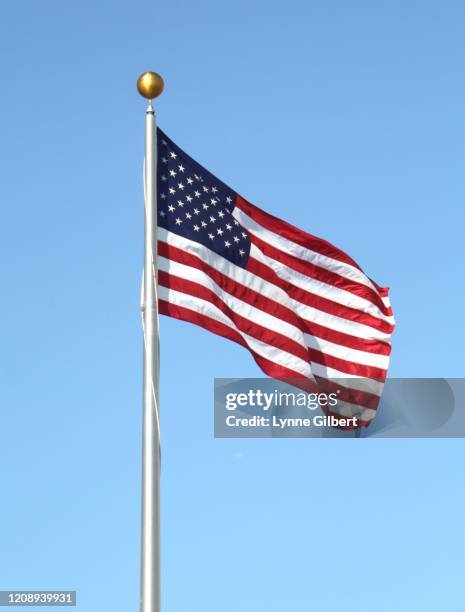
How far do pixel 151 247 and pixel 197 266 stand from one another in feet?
6.53

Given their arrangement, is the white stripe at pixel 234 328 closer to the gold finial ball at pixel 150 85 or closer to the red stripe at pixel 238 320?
the red stripe at pixel 238 320

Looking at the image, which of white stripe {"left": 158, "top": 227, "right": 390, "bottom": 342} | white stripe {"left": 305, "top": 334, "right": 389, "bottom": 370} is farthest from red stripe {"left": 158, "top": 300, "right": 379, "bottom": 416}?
white stripe {"left": 158, "top": 227, "right": 390, "bottom": 342}

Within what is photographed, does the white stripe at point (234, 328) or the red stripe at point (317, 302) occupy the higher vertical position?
the red stripe at point (317, 302)

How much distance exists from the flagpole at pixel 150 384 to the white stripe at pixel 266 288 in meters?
1.35

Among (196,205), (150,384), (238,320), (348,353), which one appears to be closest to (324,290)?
(348,353)

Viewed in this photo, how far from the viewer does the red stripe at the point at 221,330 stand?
66.8 feet

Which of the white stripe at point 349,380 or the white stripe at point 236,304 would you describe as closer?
the white stripe at point 236,304

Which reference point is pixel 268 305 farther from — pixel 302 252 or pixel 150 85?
pixel 150 85

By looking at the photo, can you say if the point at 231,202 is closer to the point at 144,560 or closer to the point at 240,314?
the point at 240,314

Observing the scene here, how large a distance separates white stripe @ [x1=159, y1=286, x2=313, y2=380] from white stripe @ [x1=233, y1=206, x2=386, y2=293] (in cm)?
225

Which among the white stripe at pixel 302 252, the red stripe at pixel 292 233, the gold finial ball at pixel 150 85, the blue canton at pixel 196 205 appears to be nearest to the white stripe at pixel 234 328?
the blue canton at pixel 196 205

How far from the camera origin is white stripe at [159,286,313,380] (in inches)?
807

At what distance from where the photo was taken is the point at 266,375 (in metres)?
22.6

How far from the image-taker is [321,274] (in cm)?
2459
